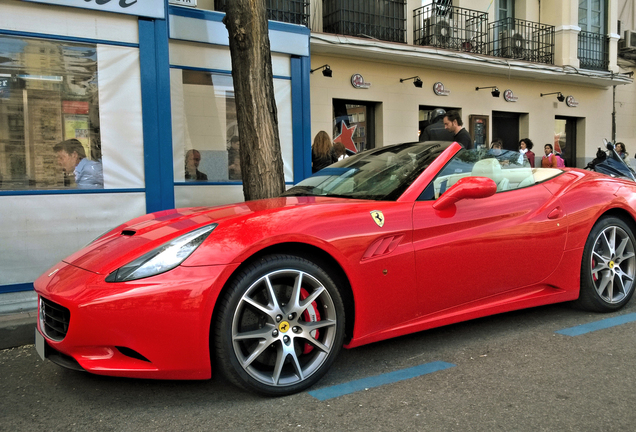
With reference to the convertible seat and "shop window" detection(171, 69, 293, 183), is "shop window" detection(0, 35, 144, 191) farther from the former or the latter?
the convertible seat

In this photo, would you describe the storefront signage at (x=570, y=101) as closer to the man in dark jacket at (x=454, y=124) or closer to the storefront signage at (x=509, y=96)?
the storefront signage at (x=509, y=96)

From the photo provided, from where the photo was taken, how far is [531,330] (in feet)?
12.7

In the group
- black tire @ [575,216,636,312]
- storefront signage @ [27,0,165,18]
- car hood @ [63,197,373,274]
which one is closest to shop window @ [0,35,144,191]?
storefront signage @ [27,0,165,18]

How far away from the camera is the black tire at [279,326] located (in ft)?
8.73

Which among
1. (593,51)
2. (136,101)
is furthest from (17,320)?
(593,51)

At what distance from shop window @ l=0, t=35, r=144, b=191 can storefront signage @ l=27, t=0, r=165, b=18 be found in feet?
1.25

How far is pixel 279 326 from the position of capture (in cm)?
278

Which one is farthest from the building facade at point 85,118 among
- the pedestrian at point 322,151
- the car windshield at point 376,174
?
the car windshield at point 376,174

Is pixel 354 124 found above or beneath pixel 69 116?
above

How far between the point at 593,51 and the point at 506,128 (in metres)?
4.13

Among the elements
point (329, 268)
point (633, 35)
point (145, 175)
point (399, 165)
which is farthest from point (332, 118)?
point (633, 35)

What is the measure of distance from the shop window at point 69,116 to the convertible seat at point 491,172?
152 inches

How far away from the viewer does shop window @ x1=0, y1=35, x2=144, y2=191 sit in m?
5.61

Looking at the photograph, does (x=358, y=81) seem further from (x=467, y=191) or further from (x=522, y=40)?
(x=467, y=191)
